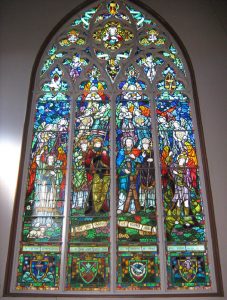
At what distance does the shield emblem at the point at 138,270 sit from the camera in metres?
4.95

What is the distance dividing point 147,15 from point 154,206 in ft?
10.8

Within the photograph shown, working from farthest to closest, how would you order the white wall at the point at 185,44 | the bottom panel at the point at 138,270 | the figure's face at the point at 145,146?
the figure's face at the point at 145,146, the white wall at the point at 185,44, the bottom panel at the point at 138,270

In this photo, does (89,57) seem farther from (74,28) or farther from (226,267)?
(226,267)

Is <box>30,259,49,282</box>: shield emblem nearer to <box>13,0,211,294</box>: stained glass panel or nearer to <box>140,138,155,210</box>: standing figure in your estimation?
<box>13,0,211,294</box>: stained glass panel

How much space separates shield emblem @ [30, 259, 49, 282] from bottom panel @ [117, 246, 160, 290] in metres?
0.85

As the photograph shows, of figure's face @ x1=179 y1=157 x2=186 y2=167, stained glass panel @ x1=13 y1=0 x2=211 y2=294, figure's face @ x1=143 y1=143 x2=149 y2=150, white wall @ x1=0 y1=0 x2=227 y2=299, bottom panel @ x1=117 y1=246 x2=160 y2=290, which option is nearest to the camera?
bottom panel @ x1=117 y1=246 x2=160 y2=290

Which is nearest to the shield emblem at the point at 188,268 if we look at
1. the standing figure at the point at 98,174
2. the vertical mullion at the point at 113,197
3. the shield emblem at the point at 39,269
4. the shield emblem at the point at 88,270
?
the vertical mullion at the point at 113,197

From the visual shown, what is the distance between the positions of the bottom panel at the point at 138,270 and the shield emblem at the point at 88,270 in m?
0.28

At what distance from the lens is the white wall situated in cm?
538

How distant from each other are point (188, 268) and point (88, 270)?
1147 mm

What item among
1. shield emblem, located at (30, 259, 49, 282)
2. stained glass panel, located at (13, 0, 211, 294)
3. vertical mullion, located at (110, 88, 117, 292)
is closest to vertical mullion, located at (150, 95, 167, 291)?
stained glass panel, located at (13, 0, 211, 294)

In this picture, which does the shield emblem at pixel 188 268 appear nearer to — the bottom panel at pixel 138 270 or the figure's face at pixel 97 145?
the bottom panel at pixel 138 270

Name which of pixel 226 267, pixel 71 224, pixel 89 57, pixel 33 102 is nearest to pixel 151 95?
pixel 89 57

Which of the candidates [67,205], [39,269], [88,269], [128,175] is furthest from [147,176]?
[39,269]
